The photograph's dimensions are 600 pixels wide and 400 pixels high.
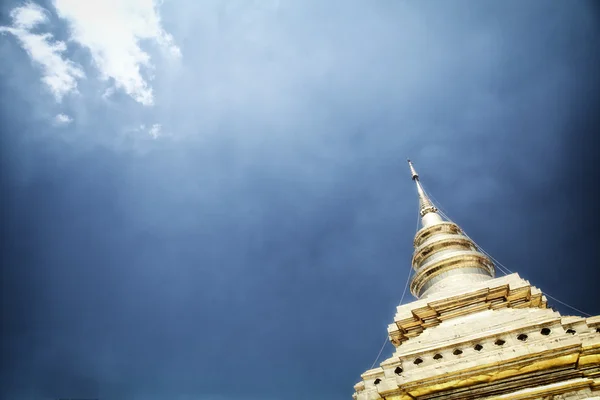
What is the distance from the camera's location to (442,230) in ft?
61.0

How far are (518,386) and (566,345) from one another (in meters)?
1.55

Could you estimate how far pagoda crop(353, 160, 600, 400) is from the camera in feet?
30.0

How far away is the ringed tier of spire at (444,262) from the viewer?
1578 centimetres

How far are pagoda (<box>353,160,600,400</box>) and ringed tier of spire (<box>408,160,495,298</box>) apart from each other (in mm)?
1761

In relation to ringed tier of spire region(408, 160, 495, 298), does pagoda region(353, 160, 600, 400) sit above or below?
below

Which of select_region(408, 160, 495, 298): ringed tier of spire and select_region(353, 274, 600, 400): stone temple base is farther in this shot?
select_region(408, 160, 495, 298): ringed tier of spire

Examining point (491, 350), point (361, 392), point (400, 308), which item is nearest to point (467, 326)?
point (491, 350)

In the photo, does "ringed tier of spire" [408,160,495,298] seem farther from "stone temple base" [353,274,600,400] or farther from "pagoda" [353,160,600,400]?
"stone temple base" [353,274,600,400]

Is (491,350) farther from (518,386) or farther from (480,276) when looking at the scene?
(480,276)

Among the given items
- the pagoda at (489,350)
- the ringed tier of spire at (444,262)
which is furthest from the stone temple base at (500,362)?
the ringed tier of spire at (444,262)

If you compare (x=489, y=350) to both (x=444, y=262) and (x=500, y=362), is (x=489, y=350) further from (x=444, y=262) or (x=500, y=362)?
(x=444, y=262)

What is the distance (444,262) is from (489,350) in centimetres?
662

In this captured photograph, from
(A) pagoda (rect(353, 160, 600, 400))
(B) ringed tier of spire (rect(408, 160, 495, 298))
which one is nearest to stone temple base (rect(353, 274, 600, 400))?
(A) pagoda (rect(353, 160, 600, 400))

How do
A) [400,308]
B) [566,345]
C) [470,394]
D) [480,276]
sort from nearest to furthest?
[566,345]
[470,394]
[400,308]
[480,276]
